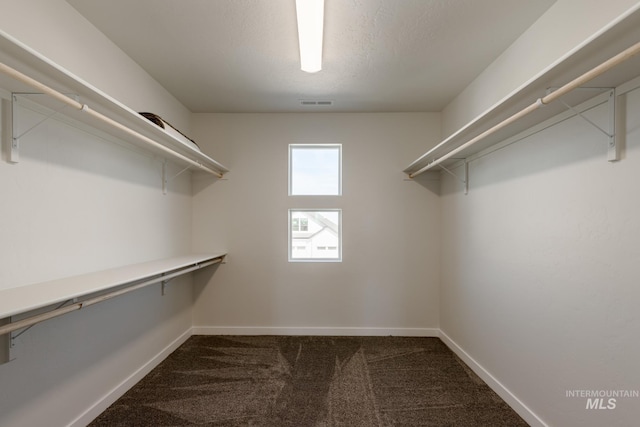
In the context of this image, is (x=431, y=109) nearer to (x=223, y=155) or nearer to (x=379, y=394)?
(x=223, y=155)

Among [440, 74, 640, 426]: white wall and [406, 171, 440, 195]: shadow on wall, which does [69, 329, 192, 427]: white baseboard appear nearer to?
[440, 74, 640, 426]: white wall

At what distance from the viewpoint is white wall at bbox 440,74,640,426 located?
1.26 meters

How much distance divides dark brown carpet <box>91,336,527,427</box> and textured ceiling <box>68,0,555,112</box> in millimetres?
2466

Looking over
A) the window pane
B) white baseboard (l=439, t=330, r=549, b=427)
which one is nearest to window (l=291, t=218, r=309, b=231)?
the window pane

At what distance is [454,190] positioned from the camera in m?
2.86

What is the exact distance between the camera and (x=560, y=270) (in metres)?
1.58

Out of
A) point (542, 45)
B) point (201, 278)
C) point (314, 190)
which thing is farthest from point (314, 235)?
point (542, 45)

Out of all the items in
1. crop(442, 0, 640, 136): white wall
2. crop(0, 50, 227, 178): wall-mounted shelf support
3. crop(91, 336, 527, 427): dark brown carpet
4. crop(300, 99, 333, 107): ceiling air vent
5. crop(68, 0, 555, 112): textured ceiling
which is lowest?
crop(91, 336, 527, 427): dark brown carpet

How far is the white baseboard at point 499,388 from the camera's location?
5.79 feet

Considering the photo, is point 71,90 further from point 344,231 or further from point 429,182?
point 429,182

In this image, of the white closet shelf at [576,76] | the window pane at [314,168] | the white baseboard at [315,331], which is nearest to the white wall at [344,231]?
the white baseboard at [315,331]

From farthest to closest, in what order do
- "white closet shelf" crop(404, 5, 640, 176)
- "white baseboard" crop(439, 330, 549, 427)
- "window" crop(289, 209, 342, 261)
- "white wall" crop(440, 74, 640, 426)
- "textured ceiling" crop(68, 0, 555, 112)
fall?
"window" crop(289, 209, 342, 261) → "white baseboard" crop(439, 330, 549, 427) → "textured ceiling" crop(68, 0, 555, 112) → "white wall" crop(440, 74, 640, 426) → "white closet shelf" crop(404, 5, 640, 176)

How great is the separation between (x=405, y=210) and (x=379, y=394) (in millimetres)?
1829

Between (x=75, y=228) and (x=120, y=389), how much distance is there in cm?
121
